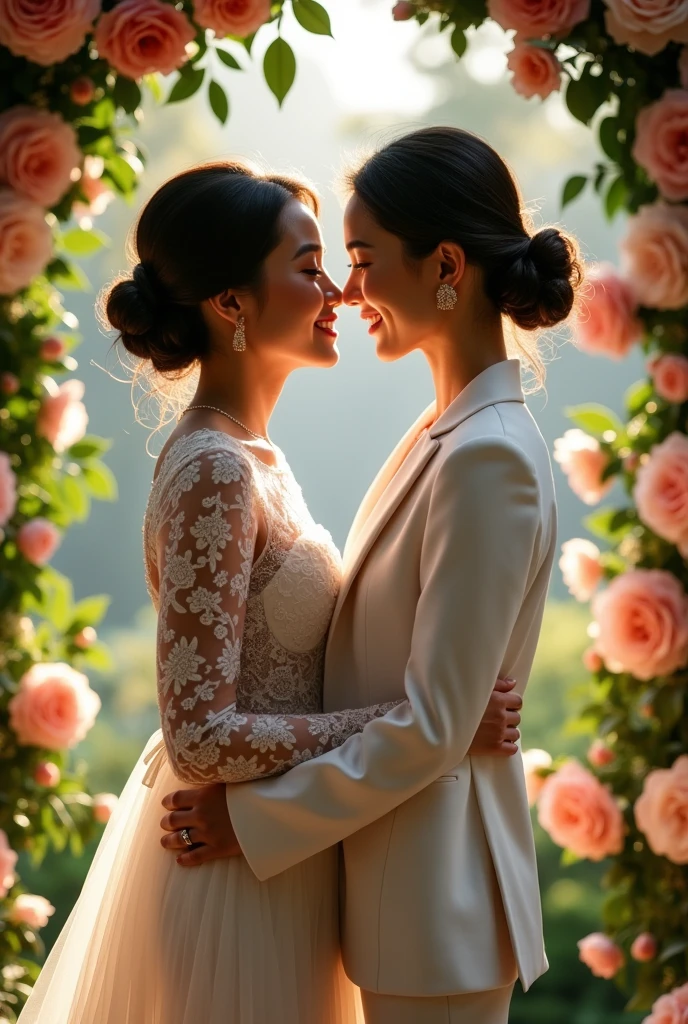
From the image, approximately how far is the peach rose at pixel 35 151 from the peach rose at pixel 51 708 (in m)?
1.03

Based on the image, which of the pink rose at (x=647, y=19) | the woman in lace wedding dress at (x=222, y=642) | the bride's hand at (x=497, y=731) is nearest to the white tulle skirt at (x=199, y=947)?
the woman in lace wedding dress at (x=222, y=642)

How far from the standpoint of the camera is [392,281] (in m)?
1.84

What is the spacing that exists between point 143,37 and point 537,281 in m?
1.02

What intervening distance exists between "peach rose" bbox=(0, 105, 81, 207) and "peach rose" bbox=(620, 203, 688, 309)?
47.2 inches

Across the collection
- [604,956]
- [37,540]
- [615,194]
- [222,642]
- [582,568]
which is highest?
[615,194]

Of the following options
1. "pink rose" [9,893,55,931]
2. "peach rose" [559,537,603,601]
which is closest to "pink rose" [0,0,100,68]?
"peach rose" [559,537,603,601]

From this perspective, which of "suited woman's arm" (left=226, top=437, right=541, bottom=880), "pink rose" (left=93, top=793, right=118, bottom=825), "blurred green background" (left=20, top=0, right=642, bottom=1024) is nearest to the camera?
"suited woman's arm" (left=226, top=437, right=541, bottom=880)

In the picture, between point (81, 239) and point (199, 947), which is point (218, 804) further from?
point (81, 239)

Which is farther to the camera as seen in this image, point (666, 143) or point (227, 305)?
point (666, 143)

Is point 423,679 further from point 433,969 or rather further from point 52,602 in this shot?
point 52,602

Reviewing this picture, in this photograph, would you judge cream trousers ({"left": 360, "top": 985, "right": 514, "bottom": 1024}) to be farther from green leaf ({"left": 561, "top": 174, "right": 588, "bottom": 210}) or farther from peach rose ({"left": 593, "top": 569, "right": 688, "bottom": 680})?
green leaf ({"left": 561, "top": 174, "right": 588, "bottom": 210})

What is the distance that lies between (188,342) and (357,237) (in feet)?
1.07

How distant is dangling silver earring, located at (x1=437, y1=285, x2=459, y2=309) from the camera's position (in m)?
1.81

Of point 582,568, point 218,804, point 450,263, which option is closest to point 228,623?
point 218,804
